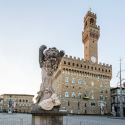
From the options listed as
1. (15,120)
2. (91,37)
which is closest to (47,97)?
(15,120)

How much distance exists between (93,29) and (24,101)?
6894 cm

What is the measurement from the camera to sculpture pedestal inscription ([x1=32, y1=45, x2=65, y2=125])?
8750 millimetres

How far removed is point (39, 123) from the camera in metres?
8.73

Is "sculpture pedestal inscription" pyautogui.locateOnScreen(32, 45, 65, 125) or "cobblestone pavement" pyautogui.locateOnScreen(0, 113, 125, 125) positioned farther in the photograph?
"cobblestone pavement" pyautogui.locateOnScreen(0, 113, 125, 125)

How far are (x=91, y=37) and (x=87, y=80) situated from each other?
43.9ft

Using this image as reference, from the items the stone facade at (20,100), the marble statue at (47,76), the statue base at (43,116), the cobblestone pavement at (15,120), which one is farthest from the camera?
the stone facade at (20,100)

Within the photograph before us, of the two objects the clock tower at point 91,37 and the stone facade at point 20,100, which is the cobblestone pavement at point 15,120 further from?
the stone facade at point 20,100

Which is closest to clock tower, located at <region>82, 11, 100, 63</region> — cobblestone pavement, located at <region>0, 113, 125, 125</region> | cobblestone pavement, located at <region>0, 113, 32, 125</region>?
cobblestone pavement, located at <region>0, 113, 125, 125</region>

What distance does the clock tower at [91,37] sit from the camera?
82.3 metres

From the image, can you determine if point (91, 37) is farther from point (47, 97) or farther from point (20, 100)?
point (47, 97)

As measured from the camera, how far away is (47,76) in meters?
9.12

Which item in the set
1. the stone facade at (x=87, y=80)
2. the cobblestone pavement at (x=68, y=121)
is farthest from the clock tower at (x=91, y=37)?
the cobblestone pavement at (x=68, y=121)

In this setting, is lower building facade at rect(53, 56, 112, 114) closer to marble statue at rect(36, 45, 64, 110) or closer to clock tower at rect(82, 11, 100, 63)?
clock tower at rect(82, 11, 100, 63)

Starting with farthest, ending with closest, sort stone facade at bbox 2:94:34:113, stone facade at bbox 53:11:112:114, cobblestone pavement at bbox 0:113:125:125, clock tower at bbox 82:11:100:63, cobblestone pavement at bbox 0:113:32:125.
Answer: stone facade at bbox 2:94:34:113 → clock tower at bbox 82:11:100:63 → stone facade at bbox 53:11:112:114 → cobblestone pavement at bbox 0:113:125:125 → cobblestone pavement at bbox 0:113:32:125
